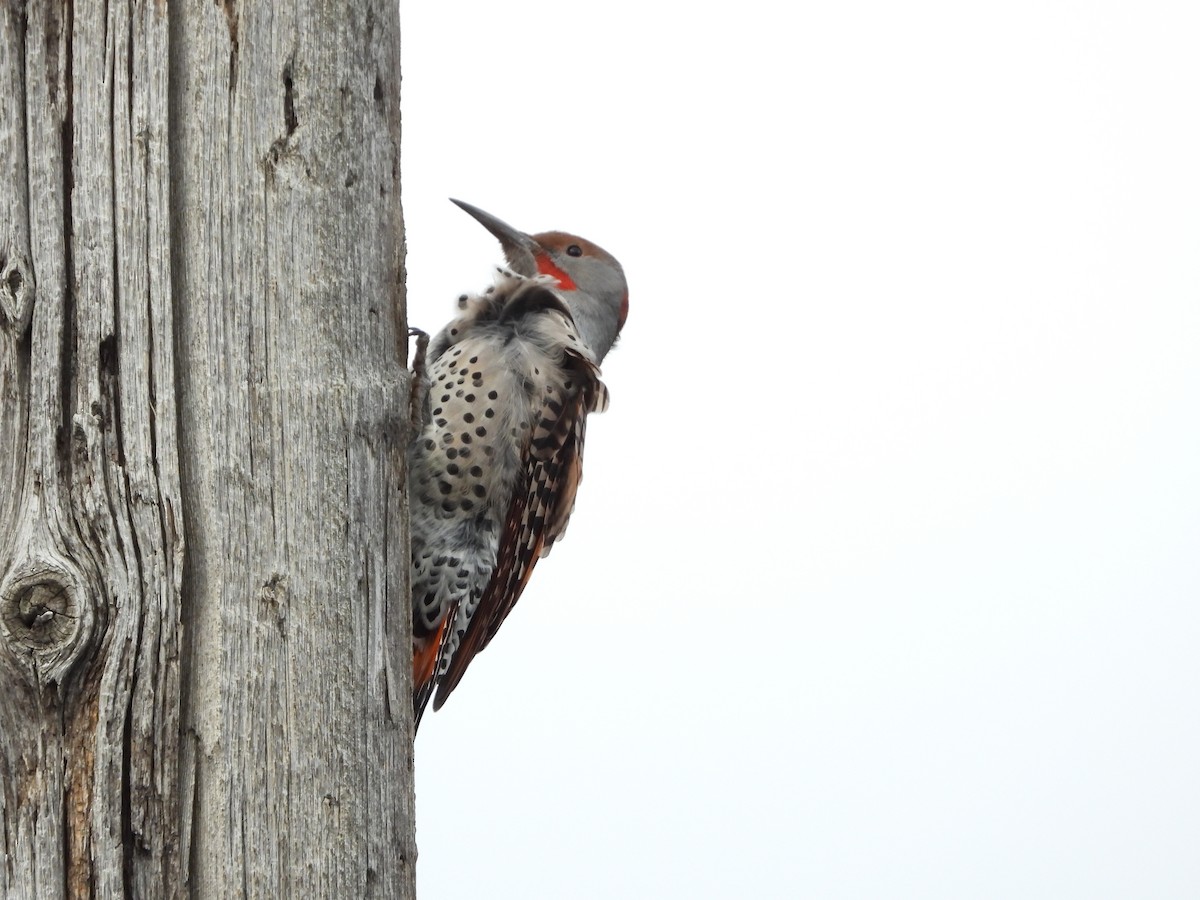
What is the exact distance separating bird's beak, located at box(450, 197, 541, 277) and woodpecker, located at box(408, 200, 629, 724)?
540mm

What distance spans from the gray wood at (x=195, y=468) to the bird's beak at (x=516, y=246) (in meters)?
1.87

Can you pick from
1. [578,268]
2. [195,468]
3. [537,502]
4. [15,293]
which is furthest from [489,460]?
[15,293]

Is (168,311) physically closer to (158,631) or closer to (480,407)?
(158,631)

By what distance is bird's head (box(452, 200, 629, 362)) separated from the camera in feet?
13.1

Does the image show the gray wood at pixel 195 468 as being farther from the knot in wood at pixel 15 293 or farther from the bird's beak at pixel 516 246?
the bird's beak at pixel 516 246

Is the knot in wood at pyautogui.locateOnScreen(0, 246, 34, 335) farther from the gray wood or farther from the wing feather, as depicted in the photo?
the wing feather

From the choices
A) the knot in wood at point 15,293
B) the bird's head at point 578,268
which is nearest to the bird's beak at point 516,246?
the bird's head at point 578,268

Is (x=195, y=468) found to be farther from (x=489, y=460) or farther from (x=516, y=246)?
(x=516, y=246)

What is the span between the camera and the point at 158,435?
1.84 metres

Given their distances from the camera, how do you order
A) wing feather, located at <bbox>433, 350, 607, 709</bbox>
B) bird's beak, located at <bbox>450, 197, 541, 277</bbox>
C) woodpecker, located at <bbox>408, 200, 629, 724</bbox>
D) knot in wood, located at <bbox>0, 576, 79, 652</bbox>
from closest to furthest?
knot in wood, located at <bbox>0, 576, 79, 652</bbox> < woodpecker, located at <bbox>408, 200, 629, 724</bbox> < wing feather, located at <bbox>433, 350, 607, 709</bbox> < bird's beak, located at <bbox>450, 197, 541, 277</bbox>

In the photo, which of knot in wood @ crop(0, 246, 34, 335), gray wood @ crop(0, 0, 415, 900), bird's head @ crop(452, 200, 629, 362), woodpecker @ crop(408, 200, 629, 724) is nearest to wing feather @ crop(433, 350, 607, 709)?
woodpecker @ crop(408, 200, 629, 724)

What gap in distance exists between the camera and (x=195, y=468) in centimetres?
188

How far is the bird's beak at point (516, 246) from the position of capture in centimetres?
398

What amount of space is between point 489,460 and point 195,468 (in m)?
1.36
